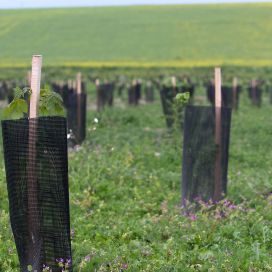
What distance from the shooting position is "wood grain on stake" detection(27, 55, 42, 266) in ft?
15.7

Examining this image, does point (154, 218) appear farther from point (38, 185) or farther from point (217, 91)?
point (38, 185)

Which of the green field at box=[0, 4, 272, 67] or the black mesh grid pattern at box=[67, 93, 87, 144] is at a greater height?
the green field at box=[0, 4, 272, 67]

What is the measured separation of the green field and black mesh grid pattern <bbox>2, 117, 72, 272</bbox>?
52833 millimetres

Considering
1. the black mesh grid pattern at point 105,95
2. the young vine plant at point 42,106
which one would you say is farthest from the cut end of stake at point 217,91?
the black mesh grid pattern at point 105,95

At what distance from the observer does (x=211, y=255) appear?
18.3ft

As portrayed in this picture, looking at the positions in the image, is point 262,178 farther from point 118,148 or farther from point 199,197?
point 118,148

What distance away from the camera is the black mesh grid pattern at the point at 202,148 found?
7688mm

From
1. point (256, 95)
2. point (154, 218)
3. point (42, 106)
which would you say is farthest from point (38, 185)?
point (256, 95)

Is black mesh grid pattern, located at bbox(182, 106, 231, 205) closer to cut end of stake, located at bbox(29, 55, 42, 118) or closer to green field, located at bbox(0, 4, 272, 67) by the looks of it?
cut end of stake, located at bbox(29, 55, 42, 118)

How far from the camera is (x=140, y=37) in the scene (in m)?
69.1

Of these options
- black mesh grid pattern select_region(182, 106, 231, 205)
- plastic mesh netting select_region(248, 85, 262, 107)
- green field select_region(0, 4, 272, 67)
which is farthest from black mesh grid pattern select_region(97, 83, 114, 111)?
green field select_region(0, 4, 272, 67)

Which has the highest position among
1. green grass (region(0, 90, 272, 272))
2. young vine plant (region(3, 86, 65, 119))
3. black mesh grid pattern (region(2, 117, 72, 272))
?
young vine plant (region(3, 86, 65, 119))

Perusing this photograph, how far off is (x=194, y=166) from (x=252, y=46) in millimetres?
59156

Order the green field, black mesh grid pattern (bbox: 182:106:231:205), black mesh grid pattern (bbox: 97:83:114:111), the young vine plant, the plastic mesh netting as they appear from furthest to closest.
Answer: the green field
the plastic mesh netting
black mesh grid pattern (bbox: 97:83:114:111)
black mesh grid pattern (bbox: 182:106:231:205)
the young vine plant
